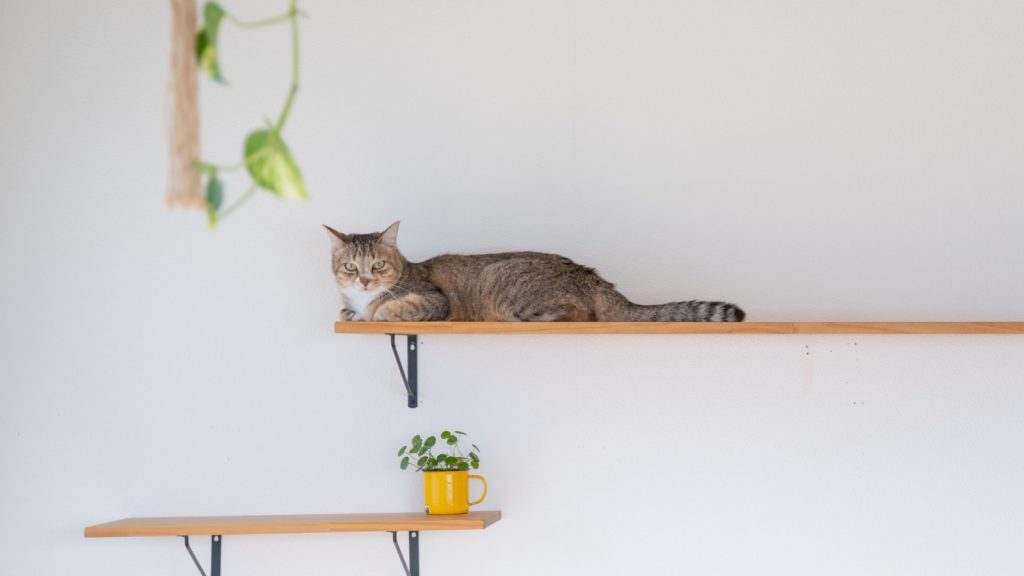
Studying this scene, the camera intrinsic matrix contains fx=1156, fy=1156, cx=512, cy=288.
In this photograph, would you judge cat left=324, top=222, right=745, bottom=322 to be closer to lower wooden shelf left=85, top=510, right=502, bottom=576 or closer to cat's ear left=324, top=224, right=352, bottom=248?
cat's ear left=324, top=224, right=352, bottom=248

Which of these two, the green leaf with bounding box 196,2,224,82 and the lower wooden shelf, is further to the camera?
the lower wooden shelf

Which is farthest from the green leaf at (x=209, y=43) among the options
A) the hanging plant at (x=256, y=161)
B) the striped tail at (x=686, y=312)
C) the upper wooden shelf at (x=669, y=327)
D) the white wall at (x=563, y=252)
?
the white wall at (x=563, y=252)

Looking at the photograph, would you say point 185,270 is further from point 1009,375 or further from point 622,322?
point 1009,375

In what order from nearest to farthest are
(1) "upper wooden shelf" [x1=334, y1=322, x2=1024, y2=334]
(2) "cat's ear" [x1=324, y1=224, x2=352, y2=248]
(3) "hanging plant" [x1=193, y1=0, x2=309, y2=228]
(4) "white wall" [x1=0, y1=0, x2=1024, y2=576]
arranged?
(3) "hanging plant" [x1=193, y1=0, x2=309, y2=228], (1) "upper wooden shelf" [x1=334, y1=322, x2=1024, y2=334], (2) "cat's ear" [x1=324, y1=224, x2=352, y2=248], (4) "white wall" [x1=0, y1=0, x2=1024, y2=576]

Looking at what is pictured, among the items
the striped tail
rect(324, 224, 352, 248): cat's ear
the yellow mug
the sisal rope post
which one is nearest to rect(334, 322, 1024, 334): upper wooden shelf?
the striped tail

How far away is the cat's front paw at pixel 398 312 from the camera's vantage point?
238cm

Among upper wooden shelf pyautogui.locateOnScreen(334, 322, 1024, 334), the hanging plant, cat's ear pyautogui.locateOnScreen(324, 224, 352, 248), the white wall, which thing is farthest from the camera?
the white wall

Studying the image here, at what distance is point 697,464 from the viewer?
8.27 feet

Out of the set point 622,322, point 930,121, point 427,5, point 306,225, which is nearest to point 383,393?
point 306,225

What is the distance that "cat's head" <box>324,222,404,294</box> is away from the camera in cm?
238

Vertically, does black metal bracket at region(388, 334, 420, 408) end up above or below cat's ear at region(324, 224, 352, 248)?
below

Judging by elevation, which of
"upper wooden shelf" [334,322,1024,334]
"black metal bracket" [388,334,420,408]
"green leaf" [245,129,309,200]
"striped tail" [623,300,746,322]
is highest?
"green leaf" [245,129,309,200]

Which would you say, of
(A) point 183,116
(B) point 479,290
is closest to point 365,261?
(B) point 479,290

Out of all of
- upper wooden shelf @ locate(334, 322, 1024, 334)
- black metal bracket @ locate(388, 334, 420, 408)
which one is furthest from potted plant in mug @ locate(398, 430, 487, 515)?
upper wooden shelf @ locate(334, 322, 1024, 334)
